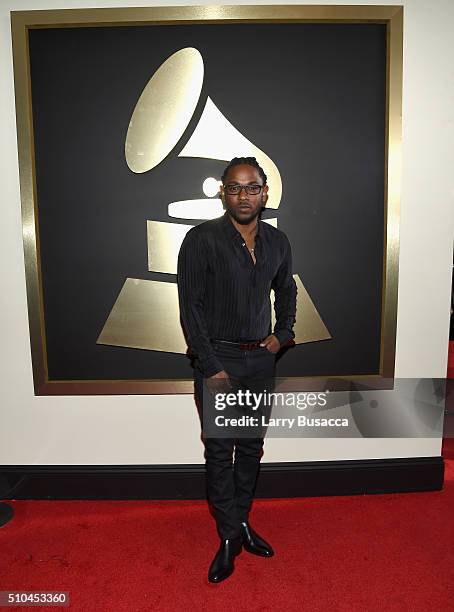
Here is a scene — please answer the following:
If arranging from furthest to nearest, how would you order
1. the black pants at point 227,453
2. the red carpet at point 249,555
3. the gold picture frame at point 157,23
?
the gold picture frame at point 157,23
the black pants at point 227,453
the red carpet at point 249,555

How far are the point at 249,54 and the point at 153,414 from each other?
197 cm

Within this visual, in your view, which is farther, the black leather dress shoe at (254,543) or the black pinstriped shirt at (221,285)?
the black leather dress shoe at (254,543)

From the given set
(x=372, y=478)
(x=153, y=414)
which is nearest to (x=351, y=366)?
(x=372, y=478)

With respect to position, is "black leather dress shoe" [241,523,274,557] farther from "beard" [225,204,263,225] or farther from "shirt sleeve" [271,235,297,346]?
"beard" [225,204,263,225]

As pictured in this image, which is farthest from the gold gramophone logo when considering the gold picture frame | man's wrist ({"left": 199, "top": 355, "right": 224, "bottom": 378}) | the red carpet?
the red carpet

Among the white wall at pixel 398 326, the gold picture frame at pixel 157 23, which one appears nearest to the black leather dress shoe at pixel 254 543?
the white wall at pixel 398 326

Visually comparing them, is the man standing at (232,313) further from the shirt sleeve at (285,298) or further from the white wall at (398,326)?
the white wall at (398,326)

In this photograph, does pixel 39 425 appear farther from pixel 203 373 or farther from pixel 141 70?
pixel 141 70

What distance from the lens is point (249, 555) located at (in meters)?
2.04

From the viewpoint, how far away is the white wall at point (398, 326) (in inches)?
89.8

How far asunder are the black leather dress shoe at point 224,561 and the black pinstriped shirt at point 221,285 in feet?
2.55

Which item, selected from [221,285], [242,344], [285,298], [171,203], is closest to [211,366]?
[242,344]

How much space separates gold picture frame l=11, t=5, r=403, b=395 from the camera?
2.20 m

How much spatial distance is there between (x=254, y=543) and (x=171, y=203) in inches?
67.3
